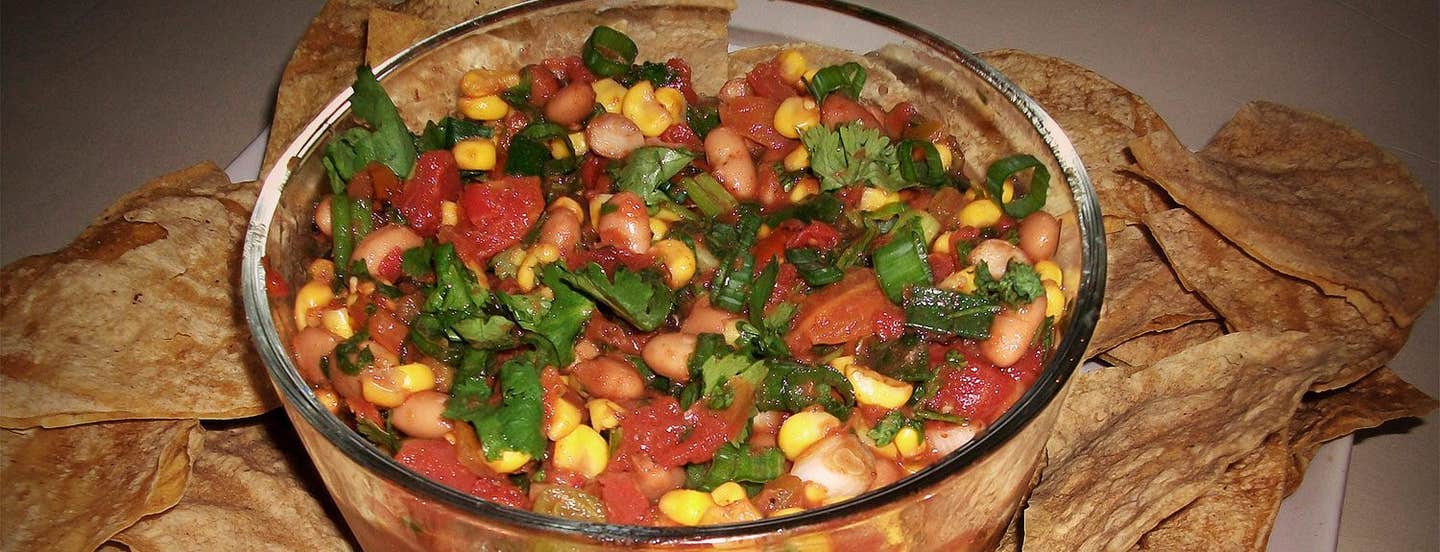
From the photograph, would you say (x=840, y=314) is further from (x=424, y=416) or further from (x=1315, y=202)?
(x=1315, y=202)

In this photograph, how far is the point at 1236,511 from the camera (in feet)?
8.21

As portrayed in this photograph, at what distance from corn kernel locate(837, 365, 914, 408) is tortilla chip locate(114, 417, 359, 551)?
4.32ft

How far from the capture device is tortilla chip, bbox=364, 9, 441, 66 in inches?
122

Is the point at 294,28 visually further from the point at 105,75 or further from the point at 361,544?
the point at 361,544

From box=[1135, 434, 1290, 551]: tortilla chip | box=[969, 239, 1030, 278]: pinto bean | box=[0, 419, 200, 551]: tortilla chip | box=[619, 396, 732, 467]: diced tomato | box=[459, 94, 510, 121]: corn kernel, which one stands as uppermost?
box=[459, 94, 510, 121]: corn kernel

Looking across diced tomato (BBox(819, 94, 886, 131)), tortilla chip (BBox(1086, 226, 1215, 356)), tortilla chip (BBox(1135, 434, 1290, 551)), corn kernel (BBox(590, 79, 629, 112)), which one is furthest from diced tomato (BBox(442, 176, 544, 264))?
tortilla chip (BBox(1135, 434, 1290, 551))

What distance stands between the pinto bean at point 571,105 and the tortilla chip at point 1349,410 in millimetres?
1753

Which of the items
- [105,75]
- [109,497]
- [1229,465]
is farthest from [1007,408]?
[105,75]

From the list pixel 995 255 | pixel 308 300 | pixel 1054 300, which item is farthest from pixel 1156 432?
pixel 308 300

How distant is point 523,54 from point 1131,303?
1.65 metres

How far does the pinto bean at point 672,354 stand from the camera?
7.16ft

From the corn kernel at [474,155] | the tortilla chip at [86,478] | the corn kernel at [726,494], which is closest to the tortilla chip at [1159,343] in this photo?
the corn kernel at [726,494]

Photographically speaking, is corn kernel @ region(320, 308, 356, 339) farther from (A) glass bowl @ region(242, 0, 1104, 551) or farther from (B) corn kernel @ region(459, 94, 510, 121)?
(B) corn kernel @ region(459, 94, 510, 121)

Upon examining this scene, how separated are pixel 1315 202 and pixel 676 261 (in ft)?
5.55
